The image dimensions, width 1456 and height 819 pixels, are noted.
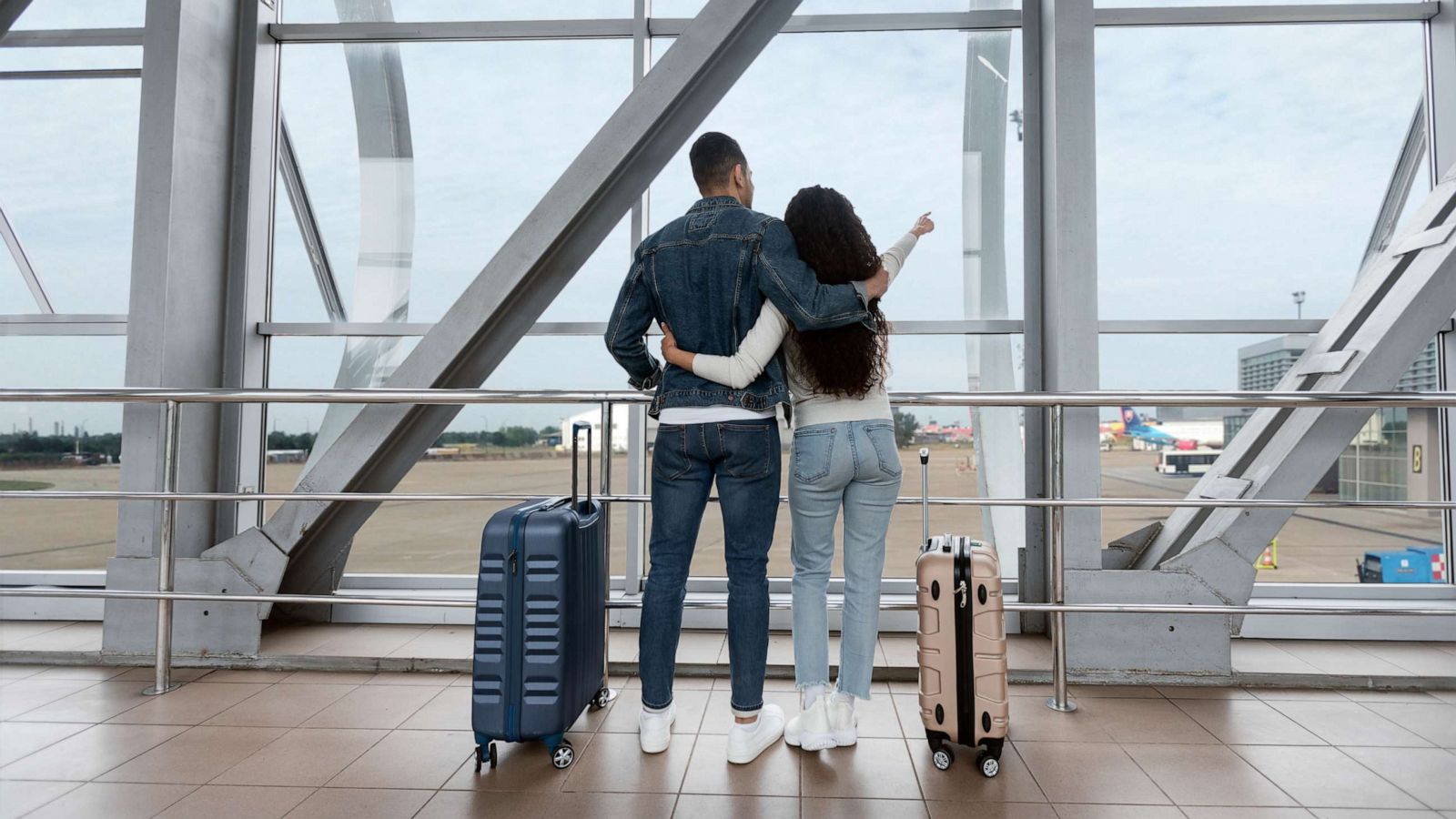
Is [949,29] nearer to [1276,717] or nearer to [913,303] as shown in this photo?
[913,303]

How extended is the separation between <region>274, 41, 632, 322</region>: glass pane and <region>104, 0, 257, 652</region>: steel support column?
1.44 ft

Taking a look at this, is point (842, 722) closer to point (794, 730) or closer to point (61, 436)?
point (794, 730)

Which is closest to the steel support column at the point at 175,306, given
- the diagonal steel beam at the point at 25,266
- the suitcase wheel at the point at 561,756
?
the diagonal steel beam at the point at 25,266

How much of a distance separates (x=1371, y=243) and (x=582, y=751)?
3.69m

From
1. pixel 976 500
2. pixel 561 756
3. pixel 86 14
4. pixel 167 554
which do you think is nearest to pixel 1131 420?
pixel 976 500

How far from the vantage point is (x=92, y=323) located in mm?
3332

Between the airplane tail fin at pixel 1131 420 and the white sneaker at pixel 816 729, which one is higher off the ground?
the airplane tail fin at pixel 1131 420

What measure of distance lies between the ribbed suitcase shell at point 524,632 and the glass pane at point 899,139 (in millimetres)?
1938

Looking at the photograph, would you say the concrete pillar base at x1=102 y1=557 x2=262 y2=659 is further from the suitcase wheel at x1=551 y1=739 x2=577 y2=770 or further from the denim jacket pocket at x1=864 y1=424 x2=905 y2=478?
the denim jacket pocket at x1=864 y1=424 x2=905 y2=478

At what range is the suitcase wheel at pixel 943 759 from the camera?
1.80 meters

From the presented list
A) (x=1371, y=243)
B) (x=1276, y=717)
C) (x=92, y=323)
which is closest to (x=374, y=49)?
(x=92, y=323)

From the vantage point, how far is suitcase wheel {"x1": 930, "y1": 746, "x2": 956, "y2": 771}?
1.80 m

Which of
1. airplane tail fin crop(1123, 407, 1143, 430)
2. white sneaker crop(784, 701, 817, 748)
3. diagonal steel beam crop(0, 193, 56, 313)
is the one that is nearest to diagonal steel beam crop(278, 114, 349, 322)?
diagonal steel beam crop(0, 193, 56, 313)

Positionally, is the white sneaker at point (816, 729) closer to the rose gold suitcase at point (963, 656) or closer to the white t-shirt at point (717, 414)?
the rose gold suitcase at point (963, 656)
